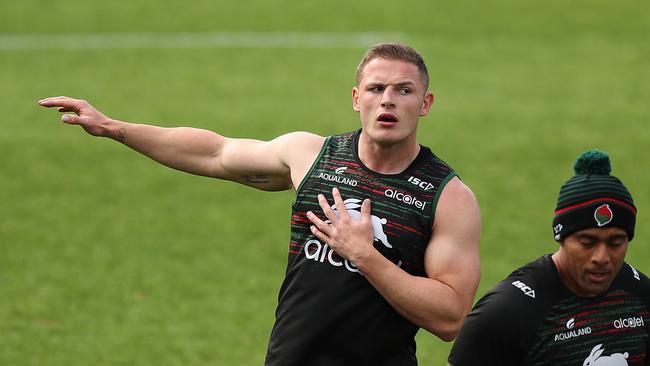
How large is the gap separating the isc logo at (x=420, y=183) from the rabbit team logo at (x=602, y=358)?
1.19m

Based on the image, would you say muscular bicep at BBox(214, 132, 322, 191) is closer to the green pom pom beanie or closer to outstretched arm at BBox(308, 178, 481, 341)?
outstretched arm at BBox(308, 178, 481, 341)

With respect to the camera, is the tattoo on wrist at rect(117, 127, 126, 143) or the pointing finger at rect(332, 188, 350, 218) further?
the tattoo on wrist at rect(117, 127, 126, 143)

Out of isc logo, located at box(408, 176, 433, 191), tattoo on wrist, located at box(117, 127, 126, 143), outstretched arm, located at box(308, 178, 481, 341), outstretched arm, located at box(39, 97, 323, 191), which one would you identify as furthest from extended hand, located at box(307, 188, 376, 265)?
tattoo on wrist, located at box(117, 127, 126, 143)

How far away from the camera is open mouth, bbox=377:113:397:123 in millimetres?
6160

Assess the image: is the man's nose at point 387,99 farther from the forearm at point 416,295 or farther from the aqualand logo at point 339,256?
the forearm at point 416,295

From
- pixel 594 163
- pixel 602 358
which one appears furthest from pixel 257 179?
pixel 602 358

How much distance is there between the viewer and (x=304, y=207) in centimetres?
632

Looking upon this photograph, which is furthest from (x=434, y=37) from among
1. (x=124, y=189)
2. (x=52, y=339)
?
(x=52, y=339)

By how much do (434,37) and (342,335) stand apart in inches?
651

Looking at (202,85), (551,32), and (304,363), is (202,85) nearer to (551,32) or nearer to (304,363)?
(551,32)

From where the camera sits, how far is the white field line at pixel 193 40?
22.1 m

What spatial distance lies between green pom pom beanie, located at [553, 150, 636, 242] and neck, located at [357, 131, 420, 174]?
0.91 meters

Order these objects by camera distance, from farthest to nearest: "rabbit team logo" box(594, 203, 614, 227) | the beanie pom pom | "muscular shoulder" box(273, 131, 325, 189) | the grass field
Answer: the grass field → "muscular shoulder" box(273, 131, 325, 189) → the beanie pom pom → "rabbit team logo" box(594, 203, 614, 227)

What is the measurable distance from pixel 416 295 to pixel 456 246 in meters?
0.35
